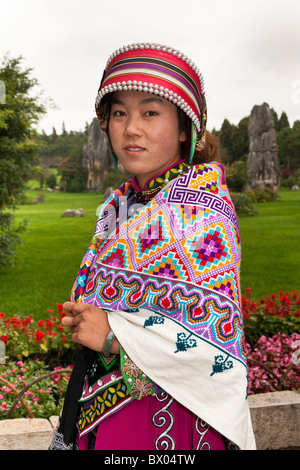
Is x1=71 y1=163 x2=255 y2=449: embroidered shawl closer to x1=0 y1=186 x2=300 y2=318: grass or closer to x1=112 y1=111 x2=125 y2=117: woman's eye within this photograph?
x1=112 y1=111 x2=125 y2=117: woman's eye

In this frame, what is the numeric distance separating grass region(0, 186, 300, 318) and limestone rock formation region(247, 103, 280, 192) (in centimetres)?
1199

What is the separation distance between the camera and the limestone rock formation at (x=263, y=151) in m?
31.9

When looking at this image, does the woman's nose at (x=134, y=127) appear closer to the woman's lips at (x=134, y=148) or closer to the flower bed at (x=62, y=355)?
the woman's lips at (x=134, y=148)

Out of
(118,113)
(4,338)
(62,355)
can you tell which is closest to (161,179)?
(118,113)

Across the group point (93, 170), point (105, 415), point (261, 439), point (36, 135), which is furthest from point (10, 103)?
point (93, 170)

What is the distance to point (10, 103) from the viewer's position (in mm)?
9312

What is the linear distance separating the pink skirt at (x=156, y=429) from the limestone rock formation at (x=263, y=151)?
31.2m

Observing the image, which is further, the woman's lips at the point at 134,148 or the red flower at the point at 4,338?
the red flower at the point at 4,338

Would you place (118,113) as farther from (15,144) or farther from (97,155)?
(97,155)

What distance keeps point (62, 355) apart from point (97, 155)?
121ft

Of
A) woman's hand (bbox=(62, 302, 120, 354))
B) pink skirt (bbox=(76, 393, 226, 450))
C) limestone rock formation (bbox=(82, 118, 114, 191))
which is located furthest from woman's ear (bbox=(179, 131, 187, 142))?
limestone rock formation (bbox=(82, 118, 114, 191))

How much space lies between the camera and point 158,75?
1744 mm

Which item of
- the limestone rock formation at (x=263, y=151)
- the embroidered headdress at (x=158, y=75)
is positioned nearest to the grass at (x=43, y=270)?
the embroidered headdress at (x=158, y=75)
